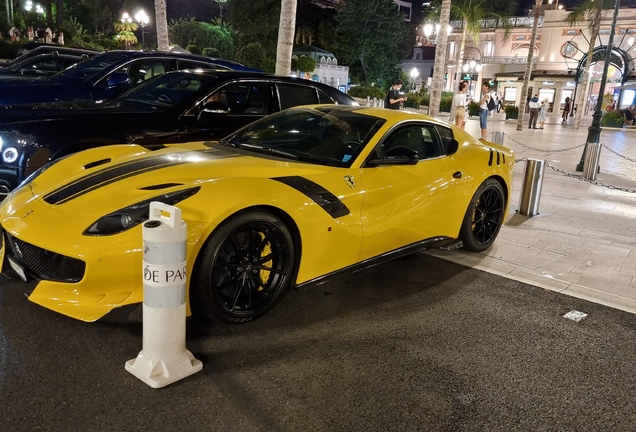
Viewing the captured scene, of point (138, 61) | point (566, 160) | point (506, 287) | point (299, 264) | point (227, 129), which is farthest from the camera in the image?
point (566, 160)

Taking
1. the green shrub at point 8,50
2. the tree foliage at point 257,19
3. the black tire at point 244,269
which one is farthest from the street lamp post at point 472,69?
the black tire at point 244,269

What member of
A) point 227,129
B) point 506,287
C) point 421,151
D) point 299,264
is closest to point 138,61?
point 227,129

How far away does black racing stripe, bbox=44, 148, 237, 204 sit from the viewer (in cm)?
346

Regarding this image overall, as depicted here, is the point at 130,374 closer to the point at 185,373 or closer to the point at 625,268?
the point at 185,373

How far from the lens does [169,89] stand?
665 centimetres

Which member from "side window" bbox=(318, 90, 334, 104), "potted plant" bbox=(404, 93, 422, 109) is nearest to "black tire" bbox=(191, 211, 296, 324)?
"side window" bbox=(318, 90, 334, 104)

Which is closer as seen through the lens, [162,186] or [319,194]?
[162,186]

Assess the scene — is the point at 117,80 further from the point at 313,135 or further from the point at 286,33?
the point at 313,135

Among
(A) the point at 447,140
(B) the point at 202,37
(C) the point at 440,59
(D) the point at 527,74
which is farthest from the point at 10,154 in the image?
(B) the point at 202,37

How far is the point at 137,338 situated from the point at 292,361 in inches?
39.1

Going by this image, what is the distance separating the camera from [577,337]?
3.82m

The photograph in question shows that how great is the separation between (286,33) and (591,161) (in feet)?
21.8

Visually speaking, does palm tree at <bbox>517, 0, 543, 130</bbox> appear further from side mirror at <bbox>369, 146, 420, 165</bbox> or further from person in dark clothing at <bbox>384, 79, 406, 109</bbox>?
side mirror at <bbox>369, 146, 420, 165</bbox>

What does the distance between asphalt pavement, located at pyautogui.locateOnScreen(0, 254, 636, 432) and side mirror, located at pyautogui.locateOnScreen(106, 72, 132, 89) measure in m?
3.92
